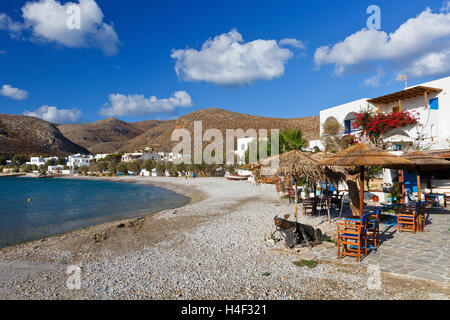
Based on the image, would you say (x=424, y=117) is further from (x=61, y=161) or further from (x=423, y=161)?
(x=61, y=161)

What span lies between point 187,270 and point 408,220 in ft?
21.5

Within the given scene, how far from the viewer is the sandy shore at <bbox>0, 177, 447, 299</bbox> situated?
15.2 feet

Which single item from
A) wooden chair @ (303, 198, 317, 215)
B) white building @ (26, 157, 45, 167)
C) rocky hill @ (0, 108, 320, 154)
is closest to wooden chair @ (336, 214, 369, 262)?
wooden chair @ (303, 198, 317, 215)

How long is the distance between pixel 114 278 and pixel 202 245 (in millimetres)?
2691

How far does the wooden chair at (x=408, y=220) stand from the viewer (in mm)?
7504

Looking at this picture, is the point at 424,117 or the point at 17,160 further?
the point at 17,160

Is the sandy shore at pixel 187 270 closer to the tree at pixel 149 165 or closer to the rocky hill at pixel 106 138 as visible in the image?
the rocky hill at pixel 106 138

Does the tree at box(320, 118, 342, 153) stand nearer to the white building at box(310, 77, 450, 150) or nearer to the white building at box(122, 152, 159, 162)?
the white building at box(310, 77, 450, 150)

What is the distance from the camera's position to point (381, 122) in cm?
1758

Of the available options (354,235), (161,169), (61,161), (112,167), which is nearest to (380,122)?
(354,235)

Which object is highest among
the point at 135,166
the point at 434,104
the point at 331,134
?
the point at 434,104

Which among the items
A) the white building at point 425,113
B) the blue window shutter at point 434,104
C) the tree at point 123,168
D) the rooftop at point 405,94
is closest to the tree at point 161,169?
the tree at point 123,168

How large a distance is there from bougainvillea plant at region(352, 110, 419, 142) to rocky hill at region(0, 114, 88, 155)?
9638cm
